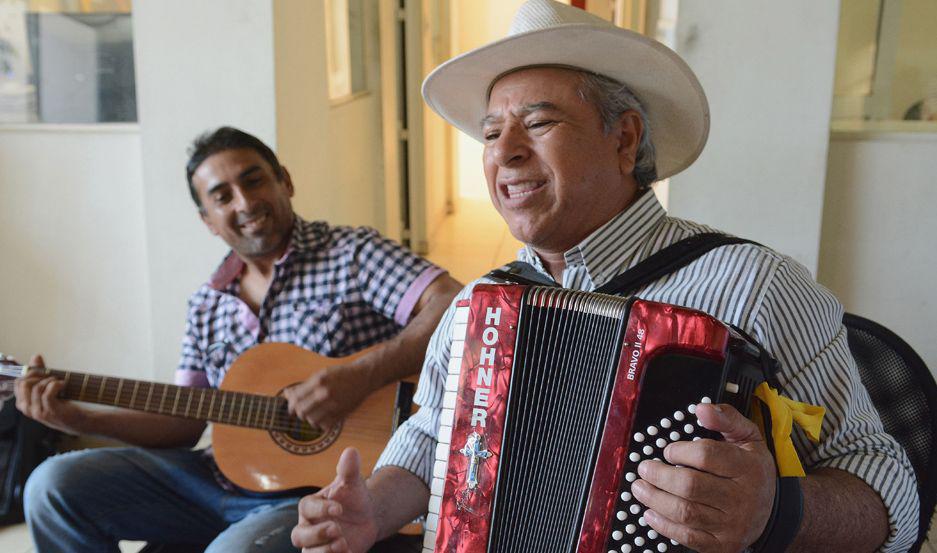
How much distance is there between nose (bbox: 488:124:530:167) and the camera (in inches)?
54.0

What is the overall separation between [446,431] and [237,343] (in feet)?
3.58

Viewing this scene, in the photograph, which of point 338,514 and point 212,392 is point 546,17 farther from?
point 212,392

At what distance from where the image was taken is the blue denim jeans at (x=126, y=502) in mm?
1905

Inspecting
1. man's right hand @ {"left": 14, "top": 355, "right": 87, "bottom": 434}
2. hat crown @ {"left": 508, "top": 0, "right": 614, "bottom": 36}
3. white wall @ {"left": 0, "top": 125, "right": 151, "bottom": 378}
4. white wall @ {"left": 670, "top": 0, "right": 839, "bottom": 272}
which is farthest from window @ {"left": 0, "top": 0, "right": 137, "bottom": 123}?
hat crown @ {"left": 508, "top": 0, "right": 614, "bottom": 36}

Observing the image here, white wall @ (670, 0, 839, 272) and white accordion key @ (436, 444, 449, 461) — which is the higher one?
white wall @ (670, 0, 839, 272)

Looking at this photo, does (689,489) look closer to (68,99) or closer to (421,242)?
(68,99)

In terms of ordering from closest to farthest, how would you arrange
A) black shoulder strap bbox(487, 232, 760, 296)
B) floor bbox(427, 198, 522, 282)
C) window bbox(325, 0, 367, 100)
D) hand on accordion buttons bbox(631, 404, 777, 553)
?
hand on accordion buttons bbox(631, 404, 777, 553) < black shoulder strap bbox(487, 232, 760, 296) < window bbox(325, 0, 367, 100) < floor bbox(427, 198, 522, 282)

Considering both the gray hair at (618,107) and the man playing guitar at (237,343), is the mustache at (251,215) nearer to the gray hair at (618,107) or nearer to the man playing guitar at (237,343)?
the man playing guitar at (237,343)

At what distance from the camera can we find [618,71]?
1412 mm

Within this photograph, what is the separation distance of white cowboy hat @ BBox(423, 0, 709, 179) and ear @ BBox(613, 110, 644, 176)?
0.06m

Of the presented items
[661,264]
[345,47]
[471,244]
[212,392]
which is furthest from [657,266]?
[471,244]

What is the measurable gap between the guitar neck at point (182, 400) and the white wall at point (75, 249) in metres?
1.37

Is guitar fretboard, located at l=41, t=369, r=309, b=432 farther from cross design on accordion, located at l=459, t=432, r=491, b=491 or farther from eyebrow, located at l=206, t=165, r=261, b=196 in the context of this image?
cross design on accordion, located at l=459, t=432, r=491, b=491

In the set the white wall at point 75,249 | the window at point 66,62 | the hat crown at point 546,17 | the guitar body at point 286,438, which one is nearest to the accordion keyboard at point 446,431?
the hat crown at point 546,17
